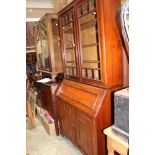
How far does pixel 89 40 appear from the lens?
6.37ft

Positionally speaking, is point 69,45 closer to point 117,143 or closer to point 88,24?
point 88,24

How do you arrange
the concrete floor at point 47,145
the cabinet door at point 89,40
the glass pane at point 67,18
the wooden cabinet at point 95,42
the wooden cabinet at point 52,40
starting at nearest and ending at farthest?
the wooden cabinet at point 95,42
the cabinet door at point 89,40
the glass pane at point 67,18
the concrete floor at point 47,145
the wooden cabinet at point 52,40

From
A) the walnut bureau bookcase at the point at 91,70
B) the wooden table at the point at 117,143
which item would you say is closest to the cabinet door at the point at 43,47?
the walnut bureau bookcase at the point at 91,70

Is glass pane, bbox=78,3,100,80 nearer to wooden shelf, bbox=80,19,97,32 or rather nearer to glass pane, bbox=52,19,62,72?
wooden shelf, bbox=80,19,97,32

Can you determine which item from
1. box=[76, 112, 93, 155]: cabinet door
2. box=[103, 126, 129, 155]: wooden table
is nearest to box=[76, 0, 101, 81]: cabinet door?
box=[76, 112, 93, 155]: cabinet door

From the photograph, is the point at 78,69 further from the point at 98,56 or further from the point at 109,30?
the point at 109,30

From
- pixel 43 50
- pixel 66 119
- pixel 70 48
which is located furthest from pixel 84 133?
Result: pixel 43 50

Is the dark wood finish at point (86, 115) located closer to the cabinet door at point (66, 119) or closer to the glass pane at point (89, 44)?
the cabinet door at point (66, 119)

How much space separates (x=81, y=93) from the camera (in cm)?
205

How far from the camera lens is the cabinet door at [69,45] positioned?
2185mm

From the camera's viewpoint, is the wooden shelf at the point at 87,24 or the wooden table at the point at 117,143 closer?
the wooden table at the point at 117,143
